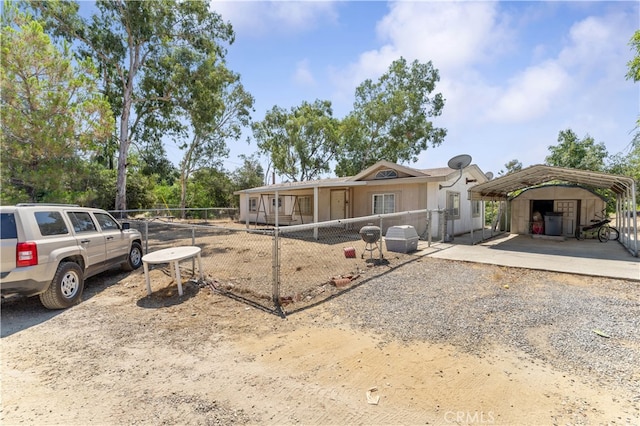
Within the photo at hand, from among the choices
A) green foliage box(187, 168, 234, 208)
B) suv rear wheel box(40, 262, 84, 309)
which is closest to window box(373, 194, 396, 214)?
suv rear wheel box(40, 262, 84, 309)

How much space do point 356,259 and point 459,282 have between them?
2756 millimetres

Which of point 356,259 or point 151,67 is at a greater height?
point 151,67

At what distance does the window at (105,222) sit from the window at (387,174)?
10284mm

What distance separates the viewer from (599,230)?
1179 cm

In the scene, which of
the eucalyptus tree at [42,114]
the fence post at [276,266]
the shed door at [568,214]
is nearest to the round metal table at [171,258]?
the fence post at [276,266]

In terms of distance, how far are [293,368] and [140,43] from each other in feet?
62.3

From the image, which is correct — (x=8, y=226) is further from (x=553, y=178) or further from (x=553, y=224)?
(x=553, y=224)

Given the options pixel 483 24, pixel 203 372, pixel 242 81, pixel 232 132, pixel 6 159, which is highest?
pixel 242 81

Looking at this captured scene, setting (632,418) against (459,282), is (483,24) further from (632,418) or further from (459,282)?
(632,418)

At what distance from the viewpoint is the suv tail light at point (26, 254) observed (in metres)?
4.10

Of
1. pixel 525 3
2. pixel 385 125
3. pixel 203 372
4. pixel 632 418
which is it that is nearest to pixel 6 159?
pixel 203 372

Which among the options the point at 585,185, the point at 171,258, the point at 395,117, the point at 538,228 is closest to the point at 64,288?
→ the point at 171,258

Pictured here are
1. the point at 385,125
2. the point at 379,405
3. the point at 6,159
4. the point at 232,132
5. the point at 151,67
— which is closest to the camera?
the point at 379,405

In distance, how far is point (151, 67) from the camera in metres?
17.0
